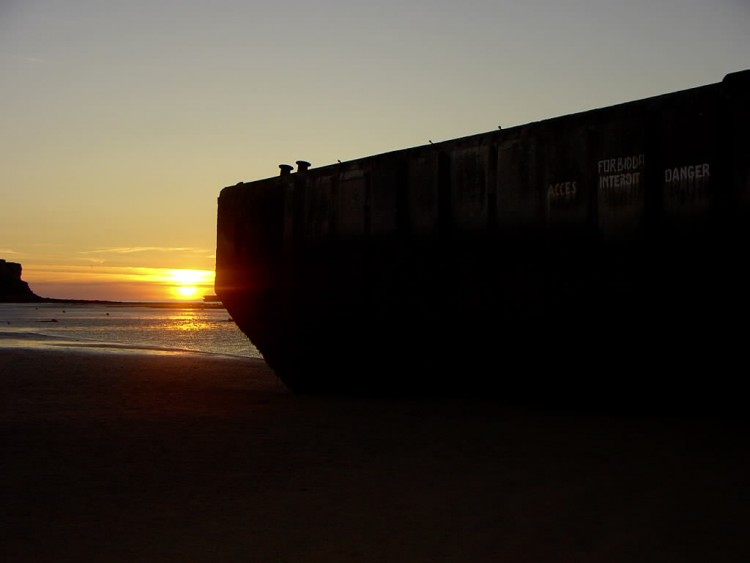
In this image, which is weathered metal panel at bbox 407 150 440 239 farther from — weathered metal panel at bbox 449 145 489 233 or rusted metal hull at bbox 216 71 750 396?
weathered metal panel at bbox 449 145 489 233

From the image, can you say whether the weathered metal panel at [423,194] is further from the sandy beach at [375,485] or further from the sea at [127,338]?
the sea at [127,338]

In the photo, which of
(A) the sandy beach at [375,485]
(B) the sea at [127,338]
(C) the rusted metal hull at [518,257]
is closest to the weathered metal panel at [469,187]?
(C) the rusted metal hull at [518,257]

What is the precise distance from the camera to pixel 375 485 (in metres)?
5.86

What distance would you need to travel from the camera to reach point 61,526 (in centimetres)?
483

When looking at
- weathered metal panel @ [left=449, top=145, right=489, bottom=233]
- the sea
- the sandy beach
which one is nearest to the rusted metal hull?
weathered metal panel @ [left=449, top=145, right=489, bottom=233]

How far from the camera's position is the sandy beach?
4.46 m

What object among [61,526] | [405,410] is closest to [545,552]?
[61,526]

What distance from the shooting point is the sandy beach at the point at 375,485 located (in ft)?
14.6

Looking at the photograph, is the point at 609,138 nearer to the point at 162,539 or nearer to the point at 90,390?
the point at 162,539

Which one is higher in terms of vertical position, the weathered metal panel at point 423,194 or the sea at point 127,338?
the weathered metal panel at point 423,194

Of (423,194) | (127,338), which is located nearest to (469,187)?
(423,194)

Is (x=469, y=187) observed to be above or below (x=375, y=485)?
above

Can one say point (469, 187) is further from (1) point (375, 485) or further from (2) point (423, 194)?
(1) point (375, 485)

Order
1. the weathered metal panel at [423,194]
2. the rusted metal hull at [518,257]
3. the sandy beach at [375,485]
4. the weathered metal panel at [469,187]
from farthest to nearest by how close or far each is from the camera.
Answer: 1. the weathered metal panel at [423,194]
2. the weathered metal panel at [469,187]
3. the rusted metal hull at [518,257]
4. the sandy beach at [375,485]
